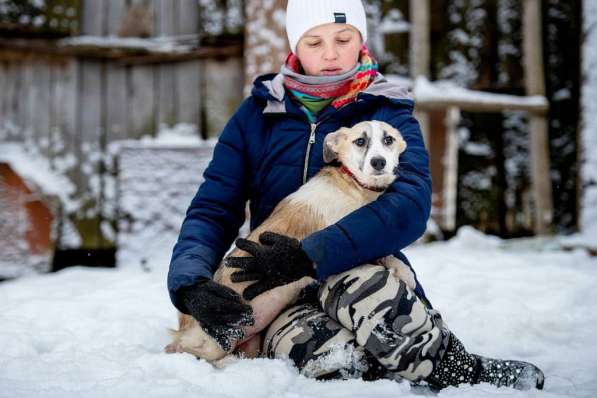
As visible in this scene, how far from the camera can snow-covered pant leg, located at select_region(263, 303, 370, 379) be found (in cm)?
181

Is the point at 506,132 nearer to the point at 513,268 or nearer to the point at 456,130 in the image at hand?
the point at 456,130

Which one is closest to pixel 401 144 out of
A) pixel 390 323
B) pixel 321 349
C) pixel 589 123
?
pixel 390 323

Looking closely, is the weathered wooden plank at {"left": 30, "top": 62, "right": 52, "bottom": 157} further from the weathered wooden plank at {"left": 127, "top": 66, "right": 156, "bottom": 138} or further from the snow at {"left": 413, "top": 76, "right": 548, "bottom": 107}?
the snow at {"left": 413, "top": 76, "right": 548, "bottom": 107}

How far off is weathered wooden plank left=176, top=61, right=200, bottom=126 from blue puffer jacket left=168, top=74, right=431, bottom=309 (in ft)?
7.78

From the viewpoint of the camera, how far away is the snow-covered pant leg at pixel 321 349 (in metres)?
1.81

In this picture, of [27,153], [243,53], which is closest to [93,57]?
[27,153]

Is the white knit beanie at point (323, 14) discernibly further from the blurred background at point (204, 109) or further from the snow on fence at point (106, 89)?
the snow on fence at point (106, 89)

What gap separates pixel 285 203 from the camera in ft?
6.66

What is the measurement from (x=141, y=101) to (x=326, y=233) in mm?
3350

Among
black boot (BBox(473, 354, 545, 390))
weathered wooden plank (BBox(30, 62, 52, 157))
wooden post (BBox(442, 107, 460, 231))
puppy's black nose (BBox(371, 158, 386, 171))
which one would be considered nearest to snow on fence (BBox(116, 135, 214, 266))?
weathered wooden plank (BBox(30, 62, 52, 157))

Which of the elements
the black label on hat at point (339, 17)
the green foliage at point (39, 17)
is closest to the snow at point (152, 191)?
the green foliage at point (39, 17)

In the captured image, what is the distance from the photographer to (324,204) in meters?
1.97

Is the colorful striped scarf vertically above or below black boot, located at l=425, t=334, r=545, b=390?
above

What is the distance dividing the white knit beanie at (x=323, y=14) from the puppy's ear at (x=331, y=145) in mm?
473
